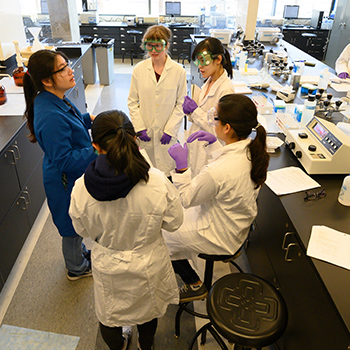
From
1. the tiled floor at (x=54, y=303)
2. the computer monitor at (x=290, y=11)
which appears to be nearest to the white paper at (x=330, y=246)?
the tiled floor at (x=54, y=303)

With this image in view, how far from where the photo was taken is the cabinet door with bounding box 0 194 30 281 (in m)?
2.17

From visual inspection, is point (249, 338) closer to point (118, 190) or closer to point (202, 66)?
point (118, 190)

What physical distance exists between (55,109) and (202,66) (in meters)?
1.20

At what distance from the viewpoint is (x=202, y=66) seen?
247 cm

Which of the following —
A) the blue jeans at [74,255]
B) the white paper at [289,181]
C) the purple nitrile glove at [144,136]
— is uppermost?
the white paper at [289,181]

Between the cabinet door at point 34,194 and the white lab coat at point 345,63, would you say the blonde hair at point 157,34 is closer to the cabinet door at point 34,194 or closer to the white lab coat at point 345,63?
the cabinet door at point 34,194

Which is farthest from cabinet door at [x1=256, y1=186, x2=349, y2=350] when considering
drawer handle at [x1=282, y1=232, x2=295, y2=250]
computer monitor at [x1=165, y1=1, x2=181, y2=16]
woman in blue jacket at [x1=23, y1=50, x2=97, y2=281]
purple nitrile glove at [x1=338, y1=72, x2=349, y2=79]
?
computer monitor at [x1=165, y1=1, x2=181, y2=16]

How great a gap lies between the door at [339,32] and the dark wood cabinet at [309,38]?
0.52m

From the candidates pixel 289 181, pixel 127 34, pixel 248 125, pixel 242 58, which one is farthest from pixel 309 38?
pixel 248 125

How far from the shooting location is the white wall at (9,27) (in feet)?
12.5

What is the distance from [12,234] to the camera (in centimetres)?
231

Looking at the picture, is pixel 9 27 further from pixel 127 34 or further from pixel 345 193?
pixel 127 34

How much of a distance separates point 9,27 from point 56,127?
3.14m

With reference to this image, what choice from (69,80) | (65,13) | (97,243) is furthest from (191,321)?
(65,13)
